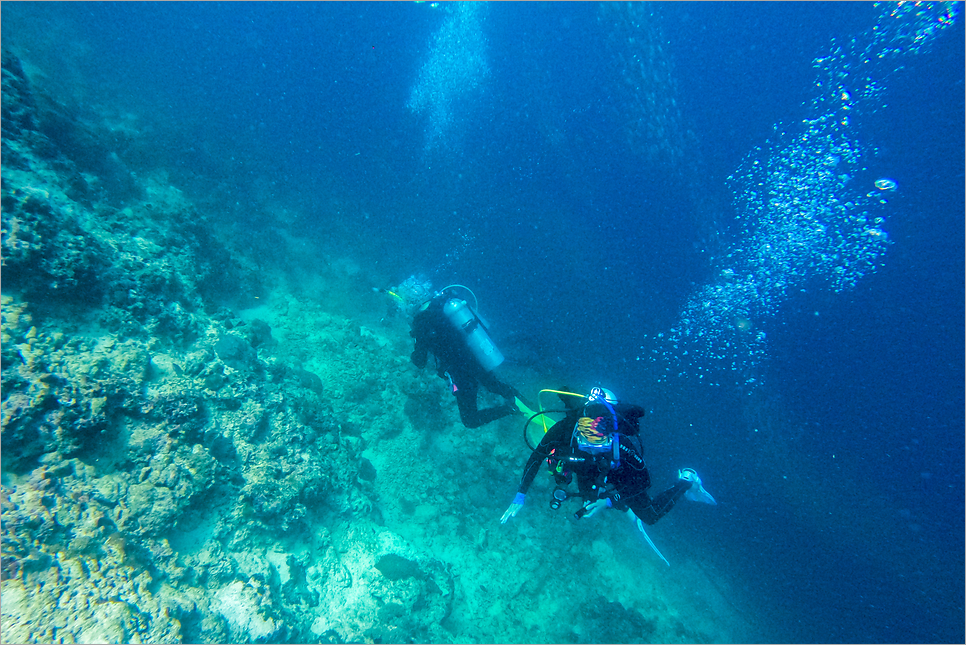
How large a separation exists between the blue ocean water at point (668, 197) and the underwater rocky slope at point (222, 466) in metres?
3.28

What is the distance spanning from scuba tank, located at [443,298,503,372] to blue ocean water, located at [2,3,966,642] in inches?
133

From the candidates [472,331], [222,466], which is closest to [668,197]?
[472,331]

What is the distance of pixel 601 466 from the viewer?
4.05 metres

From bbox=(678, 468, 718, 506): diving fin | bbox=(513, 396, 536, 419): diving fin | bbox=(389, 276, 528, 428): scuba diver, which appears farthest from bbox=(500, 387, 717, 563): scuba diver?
bbox=(389, 276, 528, 428): scuba diver

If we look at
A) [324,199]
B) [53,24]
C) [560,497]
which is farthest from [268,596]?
[53,24]

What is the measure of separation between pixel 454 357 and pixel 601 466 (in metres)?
3.01

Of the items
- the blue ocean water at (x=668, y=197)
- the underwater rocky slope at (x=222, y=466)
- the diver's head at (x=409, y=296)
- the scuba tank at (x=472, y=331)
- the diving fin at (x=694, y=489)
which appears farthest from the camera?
the blue ocean water at (x=668, y=197)

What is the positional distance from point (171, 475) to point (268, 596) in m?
1.50

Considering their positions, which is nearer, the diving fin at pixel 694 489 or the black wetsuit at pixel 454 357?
the diving fin at pixel 694 489

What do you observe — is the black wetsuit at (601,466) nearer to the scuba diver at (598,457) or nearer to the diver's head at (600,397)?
the scuba diver at (598,457)

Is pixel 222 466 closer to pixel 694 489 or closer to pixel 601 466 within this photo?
pixel 601 466

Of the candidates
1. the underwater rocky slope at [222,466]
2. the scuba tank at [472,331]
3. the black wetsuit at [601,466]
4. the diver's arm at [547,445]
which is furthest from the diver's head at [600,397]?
the underwater rocky slope at [222,466]

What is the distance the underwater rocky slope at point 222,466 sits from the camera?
2.77 metres

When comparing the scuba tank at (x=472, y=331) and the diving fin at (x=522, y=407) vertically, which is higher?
the scuba tank at (x=472, y=331)
